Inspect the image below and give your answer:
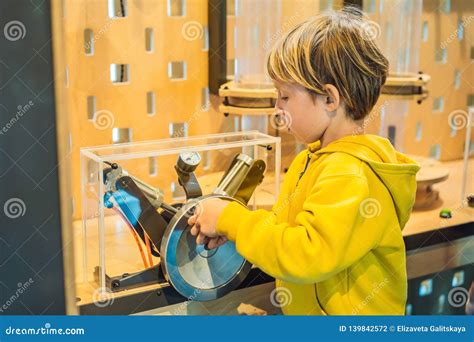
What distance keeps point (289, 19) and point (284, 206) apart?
353 mm

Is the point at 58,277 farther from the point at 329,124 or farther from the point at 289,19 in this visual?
the point at 289,19

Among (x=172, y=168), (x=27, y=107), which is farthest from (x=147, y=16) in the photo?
(x=27, y=107)

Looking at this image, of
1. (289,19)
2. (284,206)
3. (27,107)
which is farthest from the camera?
(289,19)

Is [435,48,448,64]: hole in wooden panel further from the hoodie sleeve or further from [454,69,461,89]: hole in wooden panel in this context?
the hoodie sleeve

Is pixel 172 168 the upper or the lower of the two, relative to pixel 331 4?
lower

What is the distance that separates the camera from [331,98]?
67 cm

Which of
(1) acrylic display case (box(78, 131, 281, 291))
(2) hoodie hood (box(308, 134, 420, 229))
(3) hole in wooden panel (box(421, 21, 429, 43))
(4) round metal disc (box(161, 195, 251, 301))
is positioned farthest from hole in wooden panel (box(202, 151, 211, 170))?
(3) hole in wooden panel (box(421, 21, 429, 43))

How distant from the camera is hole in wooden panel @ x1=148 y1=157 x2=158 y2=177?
870 millimetres

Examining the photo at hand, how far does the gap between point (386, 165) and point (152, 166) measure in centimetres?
31

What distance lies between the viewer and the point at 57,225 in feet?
2.19
